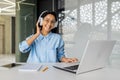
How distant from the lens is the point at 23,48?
6.88ft

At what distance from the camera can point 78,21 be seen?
4.62 meters

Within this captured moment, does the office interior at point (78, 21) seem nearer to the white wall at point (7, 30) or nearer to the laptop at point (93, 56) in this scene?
the laptop at point (93, 56)

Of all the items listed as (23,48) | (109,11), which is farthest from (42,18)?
(109,11)

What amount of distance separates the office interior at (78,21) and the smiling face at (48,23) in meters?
0.63

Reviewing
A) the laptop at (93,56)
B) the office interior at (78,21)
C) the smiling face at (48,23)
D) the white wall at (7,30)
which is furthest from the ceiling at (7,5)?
the laptop at (93,56)

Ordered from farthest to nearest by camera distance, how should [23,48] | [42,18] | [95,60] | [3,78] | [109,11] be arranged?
[109,11] < [42,18] < [23,48] < [95,60] < [3,78]

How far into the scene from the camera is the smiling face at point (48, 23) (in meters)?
2.20

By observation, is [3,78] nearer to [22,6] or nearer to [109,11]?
[109,11]

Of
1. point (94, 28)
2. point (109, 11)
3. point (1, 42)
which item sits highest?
point (109, 11)

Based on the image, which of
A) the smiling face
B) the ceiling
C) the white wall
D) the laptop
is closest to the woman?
the smiling face

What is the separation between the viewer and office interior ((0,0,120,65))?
152 inches

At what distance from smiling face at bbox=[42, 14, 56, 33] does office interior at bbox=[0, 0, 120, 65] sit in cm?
63

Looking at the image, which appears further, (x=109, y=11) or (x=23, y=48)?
(x=109, y=11)

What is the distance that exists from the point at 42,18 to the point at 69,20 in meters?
2.66
